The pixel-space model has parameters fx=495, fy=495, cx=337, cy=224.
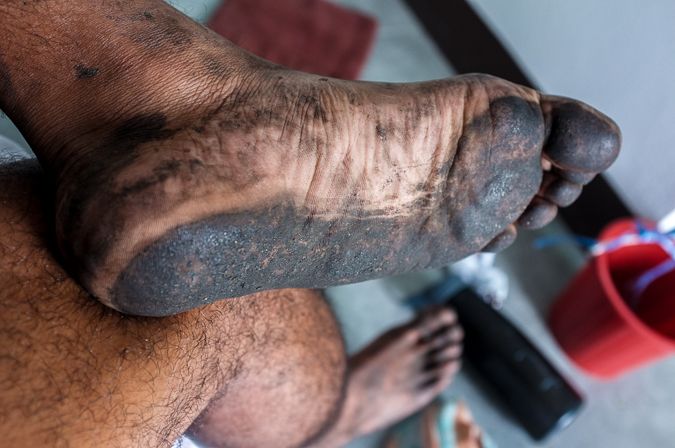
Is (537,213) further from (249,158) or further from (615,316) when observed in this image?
(615,316)

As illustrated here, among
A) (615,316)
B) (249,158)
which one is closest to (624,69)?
(615,316)

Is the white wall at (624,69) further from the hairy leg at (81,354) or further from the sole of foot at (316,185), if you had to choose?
the hairy leg at (81,354)

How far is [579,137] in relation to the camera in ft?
1.82

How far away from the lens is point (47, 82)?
21.0 inches

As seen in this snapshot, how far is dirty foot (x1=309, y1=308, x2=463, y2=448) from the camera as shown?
1022 millimetres

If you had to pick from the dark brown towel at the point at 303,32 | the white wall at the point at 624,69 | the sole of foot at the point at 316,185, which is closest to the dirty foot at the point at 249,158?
the sole of foot at the point at 316,185

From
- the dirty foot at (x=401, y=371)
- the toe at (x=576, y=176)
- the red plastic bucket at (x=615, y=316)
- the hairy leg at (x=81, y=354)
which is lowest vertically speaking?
the dirty foot at (x=401, y=371)

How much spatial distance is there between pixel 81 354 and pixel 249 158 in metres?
0.24

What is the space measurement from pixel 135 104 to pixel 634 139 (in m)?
1.08

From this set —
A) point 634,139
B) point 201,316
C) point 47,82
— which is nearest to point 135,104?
point 47,82

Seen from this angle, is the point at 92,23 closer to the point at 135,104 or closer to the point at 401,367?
the point at 135,104

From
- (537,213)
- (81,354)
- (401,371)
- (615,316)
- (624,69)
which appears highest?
(624,69)

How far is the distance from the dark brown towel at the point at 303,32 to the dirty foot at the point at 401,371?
0.78 meters

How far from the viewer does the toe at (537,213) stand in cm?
63
